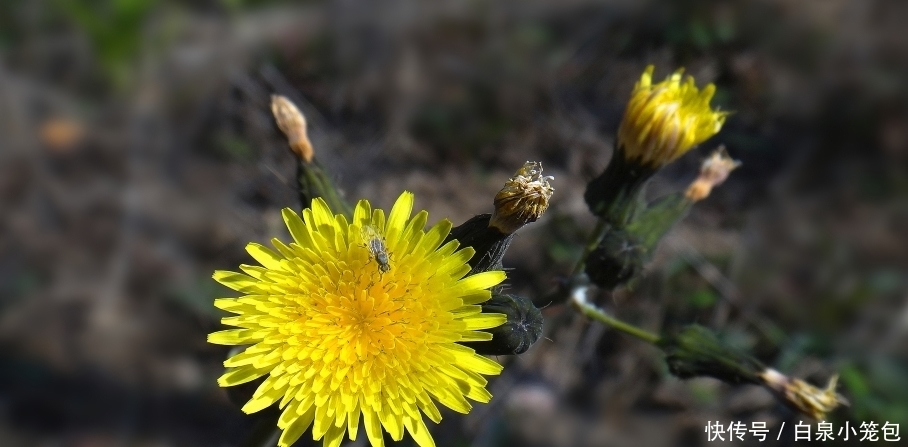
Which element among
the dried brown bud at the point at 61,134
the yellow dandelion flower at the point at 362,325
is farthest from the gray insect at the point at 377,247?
the dried brown bud at the point at 61,134

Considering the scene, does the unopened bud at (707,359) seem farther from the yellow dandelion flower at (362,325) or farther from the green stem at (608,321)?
the yellow dandelion flower at (362,325)

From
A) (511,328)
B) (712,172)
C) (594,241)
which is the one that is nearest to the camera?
(511,328)

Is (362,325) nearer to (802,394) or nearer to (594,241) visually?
(594,241)

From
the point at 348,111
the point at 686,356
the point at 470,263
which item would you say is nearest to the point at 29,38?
the point at 348,111

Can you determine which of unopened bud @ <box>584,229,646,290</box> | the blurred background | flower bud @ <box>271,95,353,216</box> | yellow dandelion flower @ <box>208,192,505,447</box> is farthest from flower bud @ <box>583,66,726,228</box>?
the blurred background

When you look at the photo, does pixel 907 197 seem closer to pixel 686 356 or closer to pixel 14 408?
pixel 686 356

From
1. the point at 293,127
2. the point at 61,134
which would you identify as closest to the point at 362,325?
the point at 293,127
